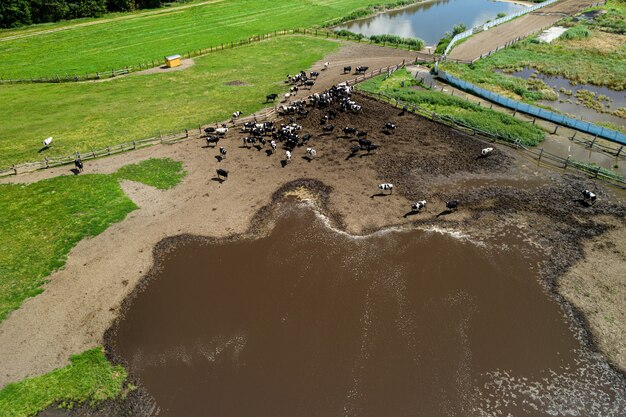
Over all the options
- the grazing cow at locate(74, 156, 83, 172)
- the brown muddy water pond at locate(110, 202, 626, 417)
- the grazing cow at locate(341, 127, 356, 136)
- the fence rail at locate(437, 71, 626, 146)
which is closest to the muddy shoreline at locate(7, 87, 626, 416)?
the grazing cow at locate(341, 127, 356, 136)

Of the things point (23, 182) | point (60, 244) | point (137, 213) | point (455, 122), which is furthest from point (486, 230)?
point (23, 182)

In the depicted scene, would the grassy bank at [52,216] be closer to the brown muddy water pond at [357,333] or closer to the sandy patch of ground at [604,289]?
the brown muddy water pond at [357,333]

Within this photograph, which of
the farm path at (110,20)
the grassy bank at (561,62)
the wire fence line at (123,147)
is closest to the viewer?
the wire fence line at (123,147)

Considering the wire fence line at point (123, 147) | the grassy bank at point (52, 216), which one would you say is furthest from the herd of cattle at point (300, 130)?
the grassy bank at point (52, 216)

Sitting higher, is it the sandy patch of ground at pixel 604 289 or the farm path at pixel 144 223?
the farm path at pixel 144 223

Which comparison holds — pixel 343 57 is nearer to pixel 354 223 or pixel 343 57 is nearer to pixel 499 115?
pixel 499 115

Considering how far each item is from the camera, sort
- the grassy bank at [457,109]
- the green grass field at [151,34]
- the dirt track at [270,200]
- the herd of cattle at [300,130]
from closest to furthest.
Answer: the dirt track at [270,200], the herd of cattle at [300,130], the grassy bank at [457,109], the green grass field at [151,34]
